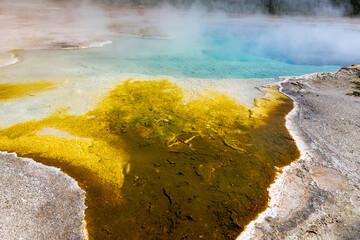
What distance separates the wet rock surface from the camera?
7.68ft

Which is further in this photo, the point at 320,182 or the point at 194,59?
the point at 194,59

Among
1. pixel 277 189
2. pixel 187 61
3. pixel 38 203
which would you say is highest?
pixel 187 61

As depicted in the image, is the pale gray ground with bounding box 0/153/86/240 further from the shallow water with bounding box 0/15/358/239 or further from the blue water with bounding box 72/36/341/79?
Answer: the blue water with bounding box 72/36/341/79

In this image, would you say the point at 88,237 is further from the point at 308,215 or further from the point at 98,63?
the point at 98,63

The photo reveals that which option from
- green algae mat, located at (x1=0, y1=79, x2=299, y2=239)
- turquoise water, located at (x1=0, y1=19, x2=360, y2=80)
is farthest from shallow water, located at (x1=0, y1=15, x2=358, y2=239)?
turquoise water, located at (x1=0, y1=19, x2=360, y2=80)

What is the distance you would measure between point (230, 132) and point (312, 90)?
10.9ft

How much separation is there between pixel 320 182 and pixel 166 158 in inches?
80.0

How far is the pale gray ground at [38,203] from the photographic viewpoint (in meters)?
2.21

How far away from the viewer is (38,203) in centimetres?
249

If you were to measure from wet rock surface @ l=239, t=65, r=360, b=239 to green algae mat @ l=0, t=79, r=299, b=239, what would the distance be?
0.65 ft

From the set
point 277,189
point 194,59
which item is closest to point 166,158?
point 277,189

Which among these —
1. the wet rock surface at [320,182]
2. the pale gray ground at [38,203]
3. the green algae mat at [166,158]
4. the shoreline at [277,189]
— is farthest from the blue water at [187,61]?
the pale gray ground at [38,203]

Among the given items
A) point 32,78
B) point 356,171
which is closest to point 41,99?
point 32,78

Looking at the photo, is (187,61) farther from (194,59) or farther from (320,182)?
(320,182)
